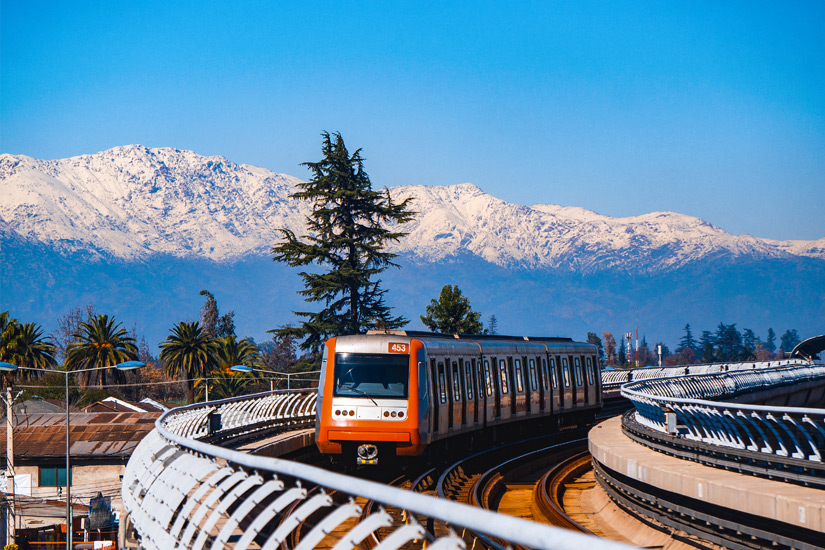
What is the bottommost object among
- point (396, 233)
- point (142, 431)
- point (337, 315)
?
point (142, 431)

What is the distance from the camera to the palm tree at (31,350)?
268 feet

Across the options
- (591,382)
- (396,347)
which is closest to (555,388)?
(591,382)

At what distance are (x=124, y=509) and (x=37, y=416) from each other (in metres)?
56.6

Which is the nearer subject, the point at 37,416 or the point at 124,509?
the point at 124,509

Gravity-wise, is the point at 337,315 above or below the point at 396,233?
below

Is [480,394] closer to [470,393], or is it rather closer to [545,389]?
[470,393]

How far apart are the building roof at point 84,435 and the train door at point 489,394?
27.4 m

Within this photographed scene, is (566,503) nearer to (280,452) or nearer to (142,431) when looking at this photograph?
(280,452)

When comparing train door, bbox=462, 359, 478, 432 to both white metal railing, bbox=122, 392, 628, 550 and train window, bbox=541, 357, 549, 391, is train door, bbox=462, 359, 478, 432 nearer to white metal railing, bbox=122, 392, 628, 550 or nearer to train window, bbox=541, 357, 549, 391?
train window, bbox=541, 357, 549, 391

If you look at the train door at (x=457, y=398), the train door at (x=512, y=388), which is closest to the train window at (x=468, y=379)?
the train door at (x=457, y=398)

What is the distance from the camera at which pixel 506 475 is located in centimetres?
2341

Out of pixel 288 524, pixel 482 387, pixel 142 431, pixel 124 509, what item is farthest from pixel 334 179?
pixel 288 524

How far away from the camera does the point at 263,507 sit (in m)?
7.49

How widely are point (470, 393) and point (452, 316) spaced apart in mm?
47912
